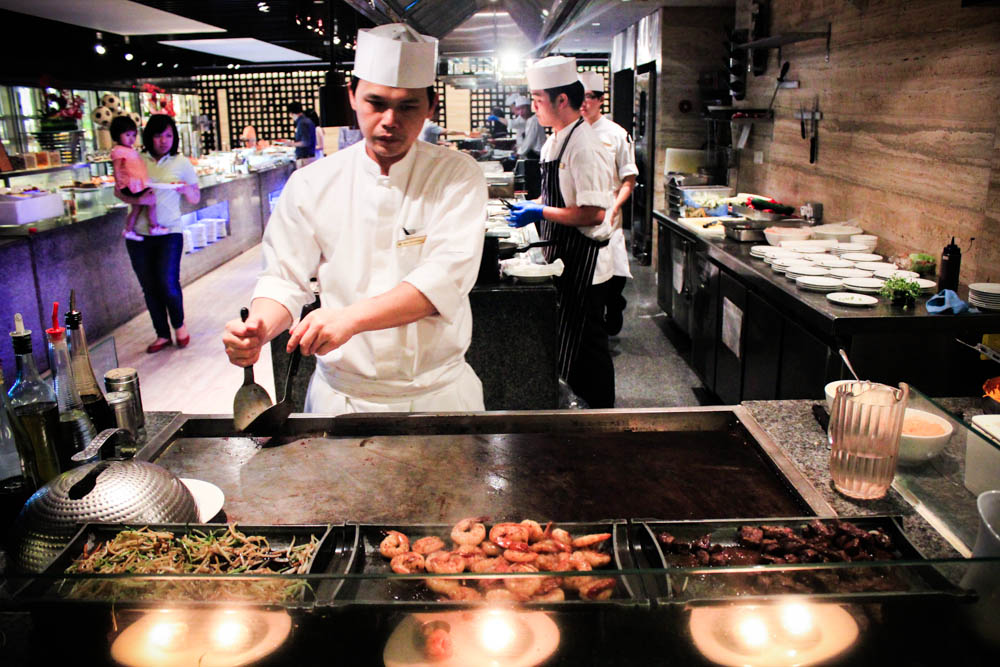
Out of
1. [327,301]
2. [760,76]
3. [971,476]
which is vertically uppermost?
[760,76]

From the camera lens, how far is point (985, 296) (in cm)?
A: 289

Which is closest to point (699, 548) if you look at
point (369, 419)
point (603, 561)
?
point (603, 561)

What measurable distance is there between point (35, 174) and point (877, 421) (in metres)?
9.89

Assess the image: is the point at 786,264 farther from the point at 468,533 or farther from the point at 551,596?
the point at 551,596

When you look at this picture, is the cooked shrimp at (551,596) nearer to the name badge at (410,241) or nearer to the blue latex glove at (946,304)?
the name badge at (410,241)

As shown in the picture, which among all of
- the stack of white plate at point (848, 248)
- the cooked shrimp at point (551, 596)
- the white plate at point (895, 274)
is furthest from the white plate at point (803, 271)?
the cooked shrimp at point (551, 596)

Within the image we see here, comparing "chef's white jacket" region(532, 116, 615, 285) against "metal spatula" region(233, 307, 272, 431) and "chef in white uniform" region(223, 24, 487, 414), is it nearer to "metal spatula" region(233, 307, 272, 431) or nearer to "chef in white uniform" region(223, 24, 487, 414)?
"chef in white uniform" region(223, 24, 487, 414)

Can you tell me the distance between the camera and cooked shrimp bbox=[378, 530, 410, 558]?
113cm

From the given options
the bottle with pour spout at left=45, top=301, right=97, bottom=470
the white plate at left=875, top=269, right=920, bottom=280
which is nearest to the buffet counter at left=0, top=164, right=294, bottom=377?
the bottle with pour spout at left=45, top=301, right=97, bottom=470

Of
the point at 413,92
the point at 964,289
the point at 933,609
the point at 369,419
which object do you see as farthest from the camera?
the point at 964,289

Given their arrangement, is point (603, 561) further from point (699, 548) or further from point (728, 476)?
point (728, 476)

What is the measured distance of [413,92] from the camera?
189 centimetres

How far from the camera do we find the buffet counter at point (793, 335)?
9.53ft

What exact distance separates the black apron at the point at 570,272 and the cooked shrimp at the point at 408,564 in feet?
9.88
